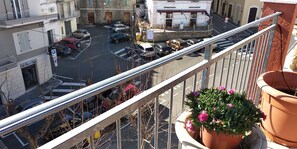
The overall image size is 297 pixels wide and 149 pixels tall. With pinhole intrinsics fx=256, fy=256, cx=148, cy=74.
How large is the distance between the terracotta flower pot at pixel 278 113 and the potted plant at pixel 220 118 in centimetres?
93

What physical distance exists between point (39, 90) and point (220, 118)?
45.4 ft

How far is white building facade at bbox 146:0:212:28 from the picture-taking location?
22.3 metres

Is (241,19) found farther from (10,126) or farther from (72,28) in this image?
(10,126)

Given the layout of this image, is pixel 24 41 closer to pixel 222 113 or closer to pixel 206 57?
pixel 206 57

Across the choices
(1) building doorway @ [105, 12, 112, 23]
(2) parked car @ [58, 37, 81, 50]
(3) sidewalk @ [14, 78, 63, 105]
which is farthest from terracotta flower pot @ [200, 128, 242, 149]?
(1) building doorway @ [105, 12, 112, 23]

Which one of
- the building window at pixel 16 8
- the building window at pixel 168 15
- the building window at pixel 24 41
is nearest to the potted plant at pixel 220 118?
the building window at pixel 24 41

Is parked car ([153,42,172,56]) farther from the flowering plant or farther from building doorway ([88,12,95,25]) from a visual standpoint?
the flowering plant

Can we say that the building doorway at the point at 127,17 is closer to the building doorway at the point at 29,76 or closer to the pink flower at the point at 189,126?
the building doorway at the point at 29,76

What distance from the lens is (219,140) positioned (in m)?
1.69

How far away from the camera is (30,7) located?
13.2 metres

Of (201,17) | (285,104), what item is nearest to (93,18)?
(201,17)

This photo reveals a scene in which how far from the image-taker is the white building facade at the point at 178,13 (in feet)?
73.2

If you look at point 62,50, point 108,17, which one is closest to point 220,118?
point 62,50

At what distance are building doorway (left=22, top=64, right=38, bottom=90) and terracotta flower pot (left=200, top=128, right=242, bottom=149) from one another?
523 inches
